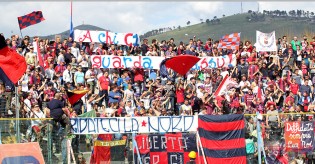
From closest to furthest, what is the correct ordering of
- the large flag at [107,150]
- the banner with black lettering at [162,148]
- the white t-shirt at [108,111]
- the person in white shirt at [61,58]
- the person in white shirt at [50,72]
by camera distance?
the large flag at [107,150] → the banner with black lettering at [162,148] → the white t-shirt at [108,111] → the person in white shirt at [50,72] → the person in white shirt at [61,58]

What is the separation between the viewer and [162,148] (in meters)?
21.8

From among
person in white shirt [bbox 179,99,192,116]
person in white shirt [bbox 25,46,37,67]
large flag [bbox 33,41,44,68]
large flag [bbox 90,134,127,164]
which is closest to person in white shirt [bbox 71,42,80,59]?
large flag [bbox 33,41,44,68]

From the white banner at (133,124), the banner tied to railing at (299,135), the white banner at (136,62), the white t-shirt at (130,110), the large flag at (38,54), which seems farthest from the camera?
the white banner at (136,62)

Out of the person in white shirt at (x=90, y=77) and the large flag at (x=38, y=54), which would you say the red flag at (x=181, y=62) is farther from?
the large flag at (x=38, y=54)

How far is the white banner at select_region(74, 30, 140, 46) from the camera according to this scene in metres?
29.0

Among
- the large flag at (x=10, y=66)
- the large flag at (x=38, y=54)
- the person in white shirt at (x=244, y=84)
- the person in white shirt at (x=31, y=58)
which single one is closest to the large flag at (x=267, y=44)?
the person in white shirt at (x=244, y=84)

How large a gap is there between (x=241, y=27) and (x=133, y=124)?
311 ft

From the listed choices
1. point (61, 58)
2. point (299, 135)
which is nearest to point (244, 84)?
point (299, 135)

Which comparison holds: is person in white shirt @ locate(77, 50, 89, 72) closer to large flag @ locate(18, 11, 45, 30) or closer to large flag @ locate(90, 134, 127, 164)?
large flag @ locate(18, 11, 45, 30)

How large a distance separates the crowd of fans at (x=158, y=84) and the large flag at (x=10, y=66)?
128cm

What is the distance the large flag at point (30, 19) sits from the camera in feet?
93.4

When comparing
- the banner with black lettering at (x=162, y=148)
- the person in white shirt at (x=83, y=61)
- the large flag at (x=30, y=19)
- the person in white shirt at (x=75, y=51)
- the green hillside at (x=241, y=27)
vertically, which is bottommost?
the banner with black lettering at (x=162, y=148)

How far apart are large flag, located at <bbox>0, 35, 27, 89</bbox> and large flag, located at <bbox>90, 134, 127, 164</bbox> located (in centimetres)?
328

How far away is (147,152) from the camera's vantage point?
21734 millimetres
